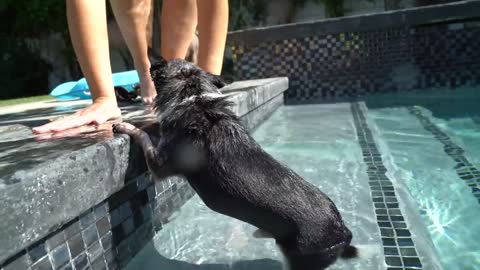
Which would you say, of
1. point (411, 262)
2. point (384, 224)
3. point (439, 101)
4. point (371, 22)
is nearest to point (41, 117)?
point (384, 224)

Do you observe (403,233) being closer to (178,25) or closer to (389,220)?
(389,220)

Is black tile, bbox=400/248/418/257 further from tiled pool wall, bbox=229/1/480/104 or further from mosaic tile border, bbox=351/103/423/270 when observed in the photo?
tiled pool wall, bbox=229/1/480/104

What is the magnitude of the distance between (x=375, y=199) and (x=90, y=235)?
1729mm

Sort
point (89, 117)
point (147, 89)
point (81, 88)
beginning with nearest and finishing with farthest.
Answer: point (89, 117)
point (147, 89)
point (81, 88)

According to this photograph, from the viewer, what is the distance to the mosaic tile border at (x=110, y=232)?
1578 millimetres

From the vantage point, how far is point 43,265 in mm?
1554

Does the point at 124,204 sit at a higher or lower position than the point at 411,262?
higher

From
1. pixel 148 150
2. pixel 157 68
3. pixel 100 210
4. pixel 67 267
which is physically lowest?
pixel 67 267

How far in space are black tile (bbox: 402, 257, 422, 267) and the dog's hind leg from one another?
120cm

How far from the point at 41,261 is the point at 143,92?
211 centimetres

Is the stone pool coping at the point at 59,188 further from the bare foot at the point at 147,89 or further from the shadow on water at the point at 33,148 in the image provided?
the bare foot at the point at 147,89

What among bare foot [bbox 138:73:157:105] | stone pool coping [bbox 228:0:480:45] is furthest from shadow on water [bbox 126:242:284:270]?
stone pool coping [bbox 228:0:480:45]

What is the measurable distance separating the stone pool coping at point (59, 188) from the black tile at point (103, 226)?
0.49 feet

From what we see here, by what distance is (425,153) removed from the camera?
156 inches
